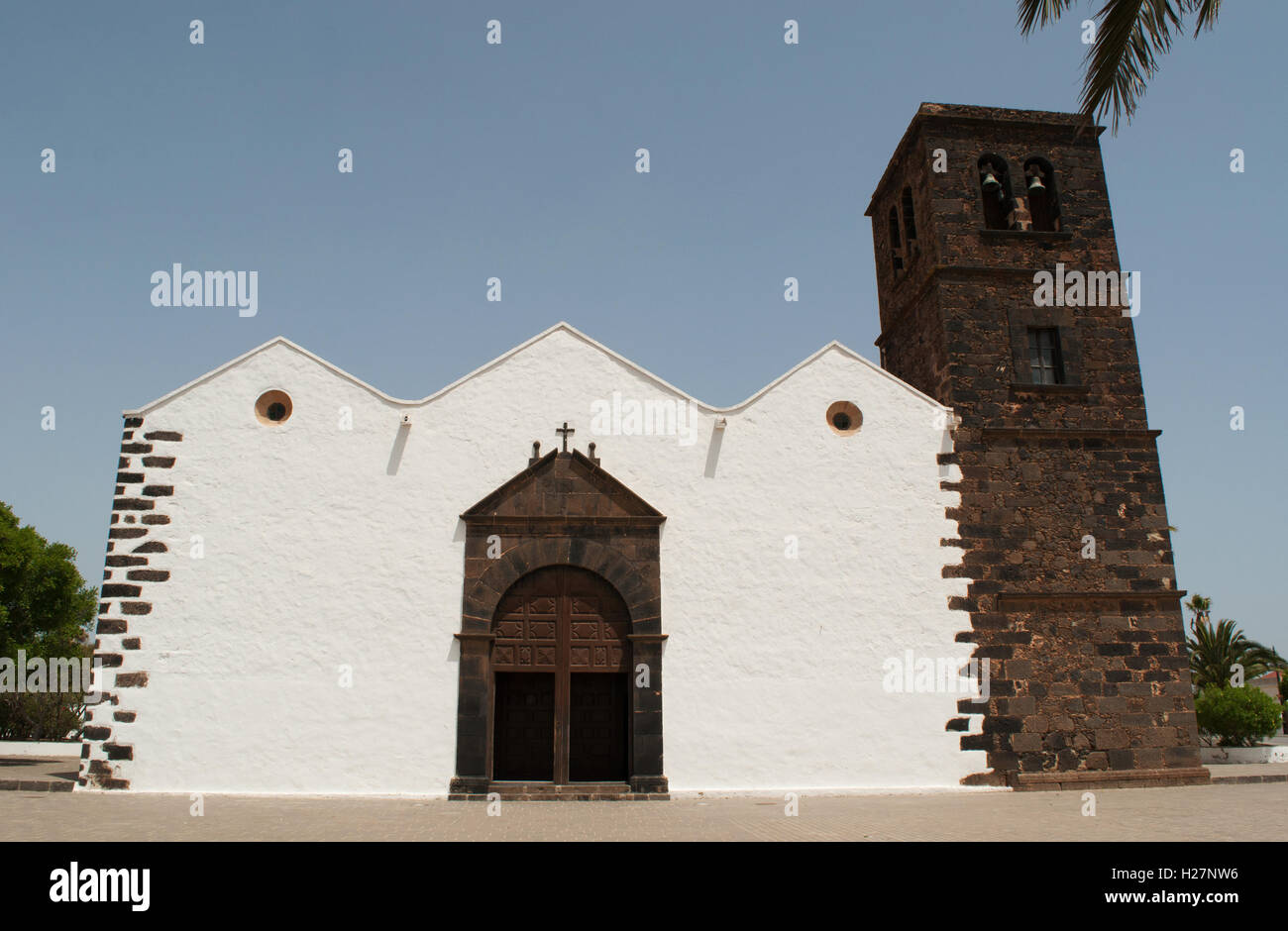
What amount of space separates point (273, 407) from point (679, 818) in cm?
788

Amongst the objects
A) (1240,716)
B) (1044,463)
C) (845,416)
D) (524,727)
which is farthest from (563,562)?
(1240,716)

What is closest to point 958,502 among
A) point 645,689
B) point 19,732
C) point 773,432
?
point 773,432

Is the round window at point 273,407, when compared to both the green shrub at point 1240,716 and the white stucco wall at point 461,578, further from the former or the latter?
the green shrub at point 1240,716

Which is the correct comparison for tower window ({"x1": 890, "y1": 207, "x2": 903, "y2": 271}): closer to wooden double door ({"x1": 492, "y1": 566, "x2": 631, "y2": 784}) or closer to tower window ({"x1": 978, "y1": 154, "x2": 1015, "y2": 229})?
tower window ({"x1": 978, "y1": 154, "x2": 1015, "y2": 229})

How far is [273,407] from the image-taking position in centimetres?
1240

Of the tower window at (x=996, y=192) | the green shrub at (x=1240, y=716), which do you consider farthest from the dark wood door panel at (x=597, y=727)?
the green shrub at (x=1240, y=716)

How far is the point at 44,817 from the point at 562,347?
8.12 meters

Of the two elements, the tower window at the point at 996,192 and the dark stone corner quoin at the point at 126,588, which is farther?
the tower window at the point at 996,192

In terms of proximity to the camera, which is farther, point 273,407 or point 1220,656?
point 1220,656

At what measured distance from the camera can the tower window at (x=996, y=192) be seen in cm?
1424

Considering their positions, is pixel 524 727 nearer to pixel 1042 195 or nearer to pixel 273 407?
pixel 273 407

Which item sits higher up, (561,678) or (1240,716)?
(561,678)

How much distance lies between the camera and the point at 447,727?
11.1 meters

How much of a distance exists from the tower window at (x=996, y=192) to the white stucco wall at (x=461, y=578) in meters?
3.85
